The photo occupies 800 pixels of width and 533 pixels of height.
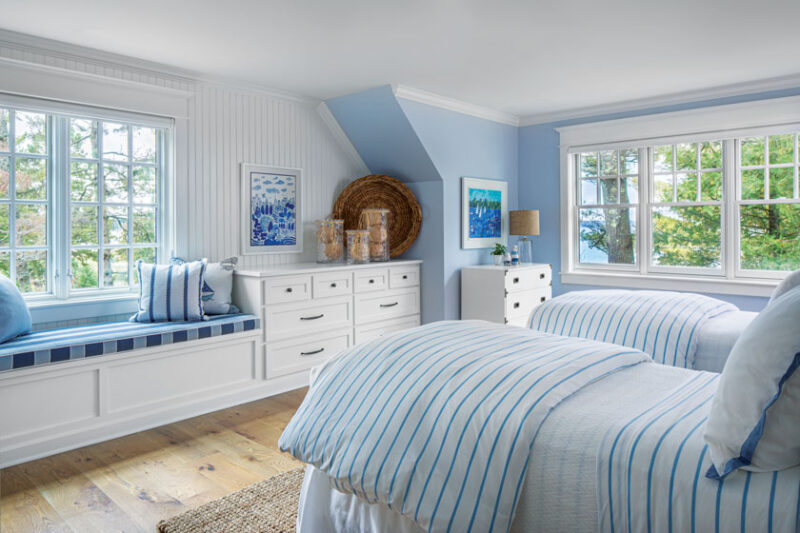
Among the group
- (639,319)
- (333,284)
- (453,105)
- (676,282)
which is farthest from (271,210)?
(676,282)

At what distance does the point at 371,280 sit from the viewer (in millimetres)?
4590

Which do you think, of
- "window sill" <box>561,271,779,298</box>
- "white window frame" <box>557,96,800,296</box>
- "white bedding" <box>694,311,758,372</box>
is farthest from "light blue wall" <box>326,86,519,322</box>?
"white bedding" <box>694,311,758,372</box>

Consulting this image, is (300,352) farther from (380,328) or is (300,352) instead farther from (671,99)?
(671,99)

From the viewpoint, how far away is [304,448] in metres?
1.64

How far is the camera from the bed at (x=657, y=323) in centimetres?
256

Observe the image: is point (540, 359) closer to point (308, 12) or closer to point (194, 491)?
point (194, 491)

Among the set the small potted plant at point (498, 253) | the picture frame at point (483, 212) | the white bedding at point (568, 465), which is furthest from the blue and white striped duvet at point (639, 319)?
the picture frame at point (483, 212)

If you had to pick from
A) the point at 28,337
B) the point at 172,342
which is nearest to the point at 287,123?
the point at 172,342

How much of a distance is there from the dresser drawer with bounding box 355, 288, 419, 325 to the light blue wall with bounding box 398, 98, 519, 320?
1.06 ft

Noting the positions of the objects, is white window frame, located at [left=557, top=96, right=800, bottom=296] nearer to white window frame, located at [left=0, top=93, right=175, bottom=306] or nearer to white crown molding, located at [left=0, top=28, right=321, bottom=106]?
white crown molding, located at [left=0, top=28, right=321, bottom=106]

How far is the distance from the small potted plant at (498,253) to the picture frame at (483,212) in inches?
5.3

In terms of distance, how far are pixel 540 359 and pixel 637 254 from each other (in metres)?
3.96

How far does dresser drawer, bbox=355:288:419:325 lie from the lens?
4.52m

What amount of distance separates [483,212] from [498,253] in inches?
18.5
